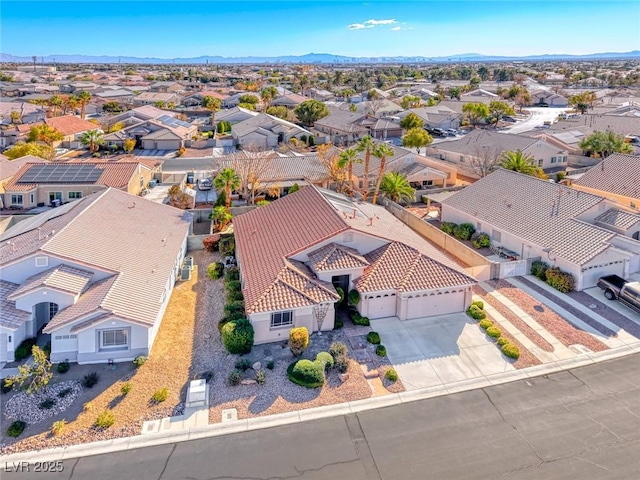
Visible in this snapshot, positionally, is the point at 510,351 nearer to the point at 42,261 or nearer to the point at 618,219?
the point at 618,219

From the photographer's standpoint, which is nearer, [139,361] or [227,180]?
[139,361]

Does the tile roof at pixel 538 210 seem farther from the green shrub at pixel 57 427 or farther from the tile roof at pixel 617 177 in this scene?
the green shrub at pixel 57 427

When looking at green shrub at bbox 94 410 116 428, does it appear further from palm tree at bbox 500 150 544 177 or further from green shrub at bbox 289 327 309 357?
palm tree at bbox 500 150 544 177

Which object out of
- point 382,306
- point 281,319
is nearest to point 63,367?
point 281,319

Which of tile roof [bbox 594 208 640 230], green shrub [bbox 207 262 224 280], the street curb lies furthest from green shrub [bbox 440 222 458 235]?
green shrub [bbox 207 262 224 280]

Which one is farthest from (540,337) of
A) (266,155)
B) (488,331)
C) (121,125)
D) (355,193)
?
(121,125)
